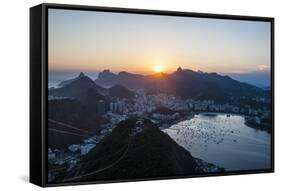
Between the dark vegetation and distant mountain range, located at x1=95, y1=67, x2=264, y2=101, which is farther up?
distant mountain range, located at x1=95, y1=67, x2=264, y2=101

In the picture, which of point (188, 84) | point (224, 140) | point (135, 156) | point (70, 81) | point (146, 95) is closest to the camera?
point (70, 81)

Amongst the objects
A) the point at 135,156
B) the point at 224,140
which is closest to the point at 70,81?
the point at 135,156

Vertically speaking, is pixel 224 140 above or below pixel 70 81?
below

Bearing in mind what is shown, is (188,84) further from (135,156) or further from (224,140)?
(135,156)

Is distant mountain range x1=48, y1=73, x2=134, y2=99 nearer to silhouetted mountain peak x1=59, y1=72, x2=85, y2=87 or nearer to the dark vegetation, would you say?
silhouetted mountain peak x1=59, y1=72, x2=85, y2=87

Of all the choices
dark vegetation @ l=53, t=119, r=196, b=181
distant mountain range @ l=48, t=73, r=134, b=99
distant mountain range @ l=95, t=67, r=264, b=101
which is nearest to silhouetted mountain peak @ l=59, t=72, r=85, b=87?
distant mountain range @ l=48, t=73, r=134, b=99

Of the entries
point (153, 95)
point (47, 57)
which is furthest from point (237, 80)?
point (47, 57)

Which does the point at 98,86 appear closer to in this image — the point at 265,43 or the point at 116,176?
the point at 116,176
